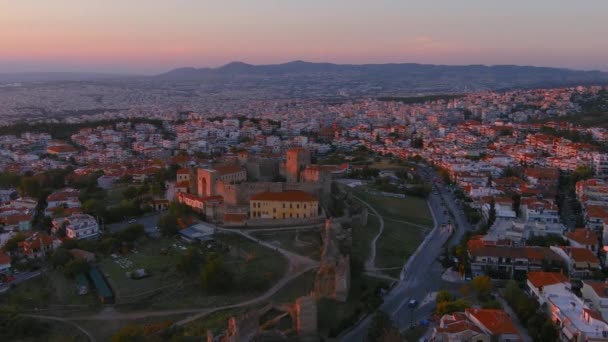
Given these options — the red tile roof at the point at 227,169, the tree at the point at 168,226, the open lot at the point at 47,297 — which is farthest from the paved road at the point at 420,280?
the red tile roof at the point at 227,169

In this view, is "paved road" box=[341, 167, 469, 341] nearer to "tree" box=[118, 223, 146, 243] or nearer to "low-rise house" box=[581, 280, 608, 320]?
"low-rise house" box=[581, 280, 608, 320]

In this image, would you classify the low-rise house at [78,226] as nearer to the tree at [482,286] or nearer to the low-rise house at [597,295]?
the tree at [482,286]

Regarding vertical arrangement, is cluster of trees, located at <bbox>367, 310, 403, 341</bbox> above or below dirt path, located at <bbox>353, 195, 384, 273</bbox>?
above

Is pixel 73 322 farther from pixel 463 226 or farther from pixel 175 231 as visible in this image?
pixel 463 226

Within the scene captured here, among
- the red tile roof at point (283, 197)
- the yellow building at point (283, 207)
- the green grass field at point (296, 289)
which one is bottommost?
the green grass field at point (296, 289)

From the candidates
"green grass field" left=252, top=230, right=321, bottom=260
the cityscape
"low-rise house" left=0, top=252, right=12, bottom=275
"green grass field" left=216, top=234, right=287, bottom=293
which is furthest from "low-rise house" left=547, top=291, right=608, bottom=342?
"low-rise house" left=0, top=252, right=12, bottom=275
